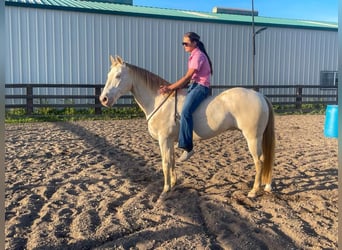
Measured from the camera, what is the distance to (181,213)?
11.5 ft

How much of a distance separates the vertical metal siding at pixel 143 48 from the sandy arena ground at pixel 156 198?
6.19 meters

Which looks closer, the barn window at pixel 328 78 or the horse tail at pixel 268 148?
the horse tail at pixel 268 148

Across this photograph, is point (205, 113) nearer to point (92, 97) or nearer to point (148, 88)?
point (148, 88)

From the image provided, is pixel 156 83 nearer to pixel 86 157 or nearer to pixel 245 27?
pixel 86 157

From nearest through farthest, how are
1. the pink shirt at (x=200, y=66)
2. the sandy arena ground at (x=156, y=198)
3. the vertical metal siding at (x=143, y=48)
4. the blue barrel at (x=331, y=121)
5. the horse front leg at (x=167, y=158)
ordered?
the sandy arena ground at (x=156, y=198) → the pink shirt at (x=200, y=66) → the horse front leg at (x=167, y=158) → the blue barrel at (x=331, y=121) → the vertical metal siding at (x=143, y=48)

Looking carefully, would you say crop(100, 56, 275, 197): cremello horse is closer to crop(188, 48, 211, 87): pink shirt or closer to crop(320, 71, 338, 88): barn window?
crop(188, 48, 211, 87): pink shirt

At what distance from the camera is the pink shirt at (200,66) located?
394 centimetres

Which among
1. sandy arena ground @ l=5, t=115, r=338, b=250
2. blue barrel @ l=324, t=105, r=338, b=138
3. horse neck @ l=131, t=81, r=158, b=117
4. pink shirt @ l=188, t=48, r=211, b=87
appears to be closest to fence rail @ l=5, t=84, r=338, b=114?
sandy arena ground @ l=5, t=115, r=338, b=250

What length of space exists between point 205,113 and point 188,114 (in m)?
0.21

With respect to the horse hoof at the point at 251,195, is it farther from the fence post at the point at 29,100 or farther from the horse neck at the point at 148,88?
the fence post at the point at 29,100

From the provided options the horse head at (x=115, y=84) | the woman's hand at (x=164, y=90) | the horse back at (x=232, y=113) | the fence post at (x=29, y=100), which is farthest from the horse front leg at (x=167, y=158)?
the fence post at (x=29, y=100)

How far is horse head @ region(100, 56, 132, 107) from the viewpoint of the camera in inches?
157

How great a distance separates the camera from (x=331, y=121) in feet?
23.6

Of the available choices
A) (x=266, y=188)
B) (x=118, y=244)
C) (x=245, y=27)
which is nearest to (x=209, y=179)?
(x=266, y=188)
